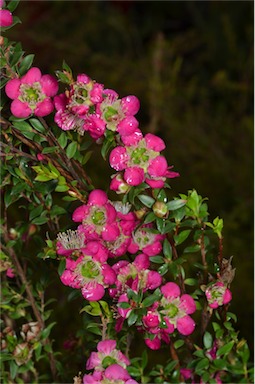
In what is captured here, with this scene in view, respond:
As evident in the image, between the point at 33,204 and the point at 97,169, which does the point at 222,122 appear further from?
the point at 33,204

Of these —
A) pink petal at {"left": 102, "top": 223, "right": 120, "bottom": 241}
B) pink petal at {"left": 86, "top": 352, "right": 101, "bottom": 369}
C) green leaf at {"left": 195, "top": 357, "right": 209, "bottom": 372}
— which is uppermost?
pink petal at {"left": 102, "top": 223, "right": 120, "bottom": 241}

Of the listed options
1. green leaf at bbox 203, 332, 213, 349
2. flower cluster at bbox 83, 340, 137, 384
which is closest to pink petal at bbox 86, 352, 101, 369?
flower cluster at bbox 83, 340, 137, 384

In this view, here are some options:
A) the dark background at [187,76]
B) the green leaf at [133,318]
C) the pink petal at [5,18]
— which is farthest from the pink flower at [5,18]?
the dark background at [187,76]

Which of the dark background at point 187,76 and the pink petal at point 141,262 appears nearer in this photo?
the pink petal at point 141,262

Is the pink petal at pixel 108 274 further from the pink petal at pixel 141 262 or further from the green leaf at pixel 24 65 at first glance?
the green leaf at pixel 24 65

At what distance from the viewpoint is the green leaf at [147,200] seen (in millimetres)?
469

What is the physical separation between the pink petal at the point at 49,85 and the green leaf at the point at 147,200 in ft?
0.31

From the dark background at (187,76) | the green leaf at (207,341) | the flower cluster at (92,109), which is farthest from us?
the dark background at (187,76)

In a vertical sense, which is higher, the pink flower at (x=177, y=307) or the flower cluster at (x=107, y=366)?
the pink flower at (x=177, y=307)

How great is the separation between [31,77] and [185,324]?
0.21m

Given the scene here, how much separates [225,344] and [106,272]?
0.42 feet

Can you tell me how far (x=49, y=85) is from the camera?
0.47m

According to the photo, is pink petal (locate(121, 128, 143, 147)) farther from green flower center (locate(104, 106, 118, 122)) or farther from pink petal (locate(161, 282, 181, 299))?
pink petal (locate(161, 282, 181, 299))

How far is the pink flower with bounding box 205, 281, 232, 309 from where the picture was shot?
0.49 meters
